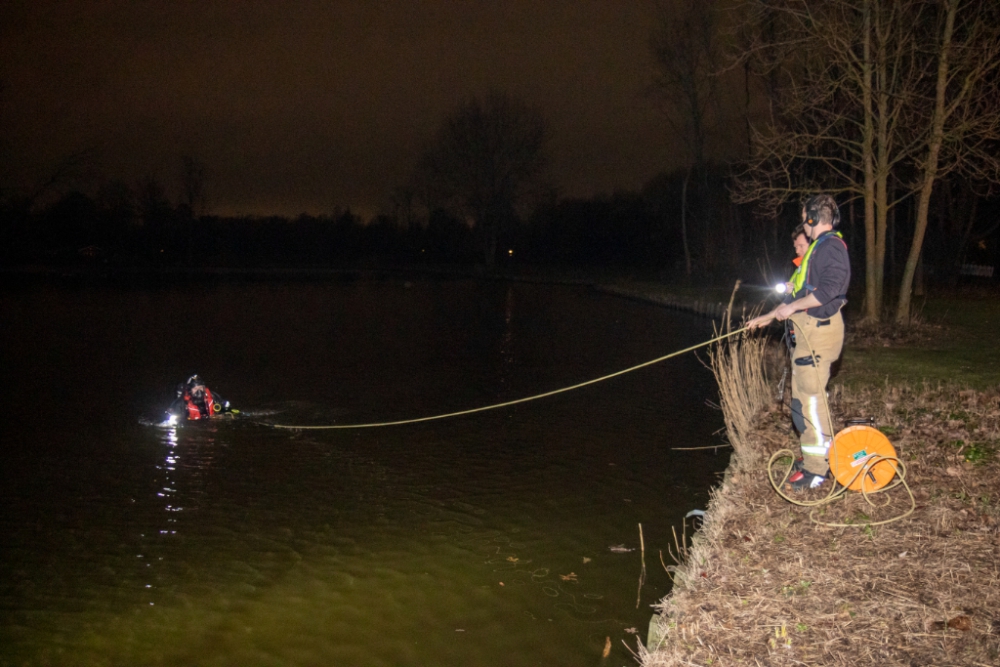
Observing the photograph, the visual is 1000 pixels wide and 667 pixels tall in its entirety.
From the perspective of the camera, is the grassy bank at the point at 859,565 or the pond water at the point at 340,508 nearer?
the grassy bank at the point at 859,565

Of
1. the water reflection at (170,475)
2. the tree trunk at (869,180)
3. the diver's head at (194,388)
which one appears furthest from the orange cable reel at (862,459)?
the tree trunk at (869,180)

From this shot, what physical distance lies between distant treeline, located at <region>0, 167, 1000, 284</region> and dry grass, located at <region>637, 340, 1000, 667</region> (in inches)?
1197

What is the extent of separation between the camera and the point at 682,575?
5.40 meters

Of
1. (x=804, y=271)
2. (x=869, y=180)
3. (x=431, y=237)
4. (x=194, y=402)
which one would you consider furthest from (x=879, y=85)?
(x=431, y=237)

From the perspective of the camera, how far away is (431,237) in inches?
3369

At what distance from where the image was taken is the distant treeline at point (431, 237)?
42.7 m

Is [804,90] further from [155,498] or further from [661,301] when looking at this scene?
[661,301]

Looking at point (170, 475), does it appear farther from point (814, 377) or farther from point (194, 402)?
point (814, 377)

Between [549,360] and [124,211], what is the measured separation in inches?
2868

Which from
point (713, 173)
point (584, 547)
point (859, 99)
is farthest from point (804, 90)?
point (713, 173)

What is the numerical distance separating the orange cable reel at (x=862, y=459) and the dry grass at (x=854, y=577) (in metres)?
0.13

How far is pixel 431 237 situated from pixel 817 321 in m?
80.8

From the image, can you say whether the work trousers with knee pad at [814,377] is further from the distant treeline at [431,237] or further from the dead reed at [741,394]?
the distant treeline at [431,237]

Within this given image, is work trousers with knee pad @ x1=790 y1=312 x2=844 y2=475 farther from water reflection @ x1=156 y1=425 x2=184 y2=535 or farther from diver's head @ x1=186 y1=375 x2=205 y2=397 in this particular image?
diver's head @ x1=186 y1=375 x2=205 y2=397
